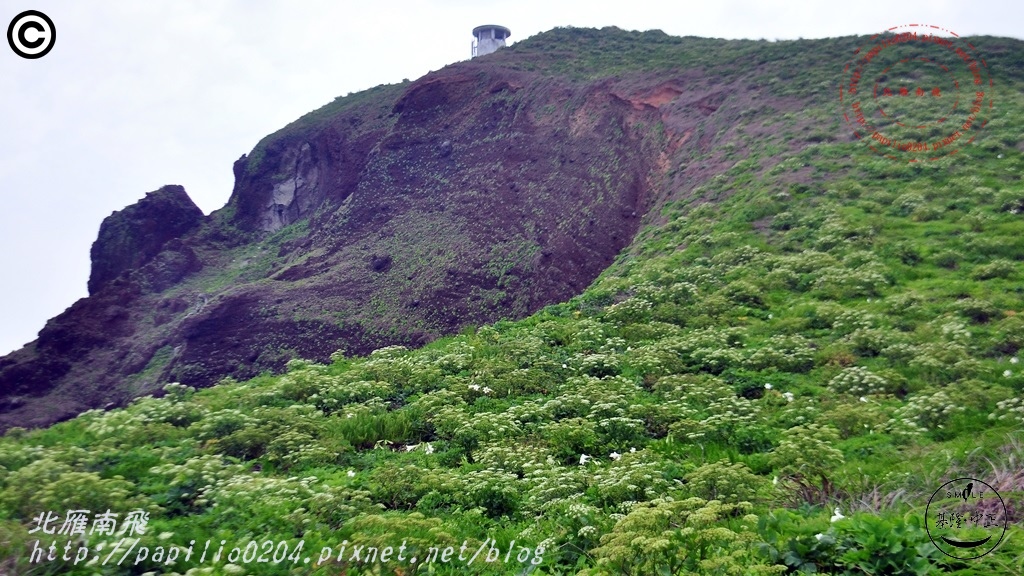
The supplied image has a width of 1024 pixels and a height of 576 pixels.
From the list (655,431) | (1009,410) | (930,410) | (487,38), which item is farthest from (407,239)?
(487,38)

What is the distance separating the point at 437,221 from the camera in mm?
37344

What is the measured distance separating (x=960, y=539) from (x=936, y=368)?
21.7 feet

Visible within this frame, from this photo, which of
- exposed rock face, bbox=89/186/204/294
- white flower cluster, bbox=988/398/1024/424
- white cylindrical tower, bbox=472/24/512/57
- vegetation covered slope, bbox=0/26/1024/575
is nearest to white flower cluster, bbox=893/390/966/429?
vegetation covered slope, bbox=0/26/1024/575

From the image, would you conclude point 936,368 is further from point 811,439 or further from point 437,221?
point 437,221

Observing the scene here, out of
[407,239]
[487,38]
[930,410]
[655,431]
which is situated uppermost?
[487,38]

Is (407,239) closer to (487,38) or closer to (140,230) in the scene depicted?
(140,230)

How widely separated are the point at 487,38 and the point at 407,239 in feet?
120

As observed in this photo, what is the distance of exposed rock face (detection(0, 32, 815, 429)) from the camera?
31.8 meters

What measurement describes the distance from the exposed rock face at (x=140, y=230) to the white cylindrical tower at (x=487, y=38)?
29.2 m

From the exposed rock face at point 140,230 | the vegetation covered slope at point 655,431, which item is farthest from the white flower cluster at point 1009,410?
the exposed rock face at point 140,230

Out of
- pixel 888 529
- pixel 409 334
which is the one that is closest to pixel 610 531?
pixel 888 529

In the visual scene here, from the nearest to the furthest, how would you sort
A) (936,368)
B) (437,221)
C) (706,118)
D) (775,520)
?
1. (775,520)
2. (936,368)
3. (706,118)
4. (437,221)

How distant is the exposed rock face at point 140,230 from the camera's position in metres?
52.3

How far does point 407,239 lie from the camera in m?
36.9
